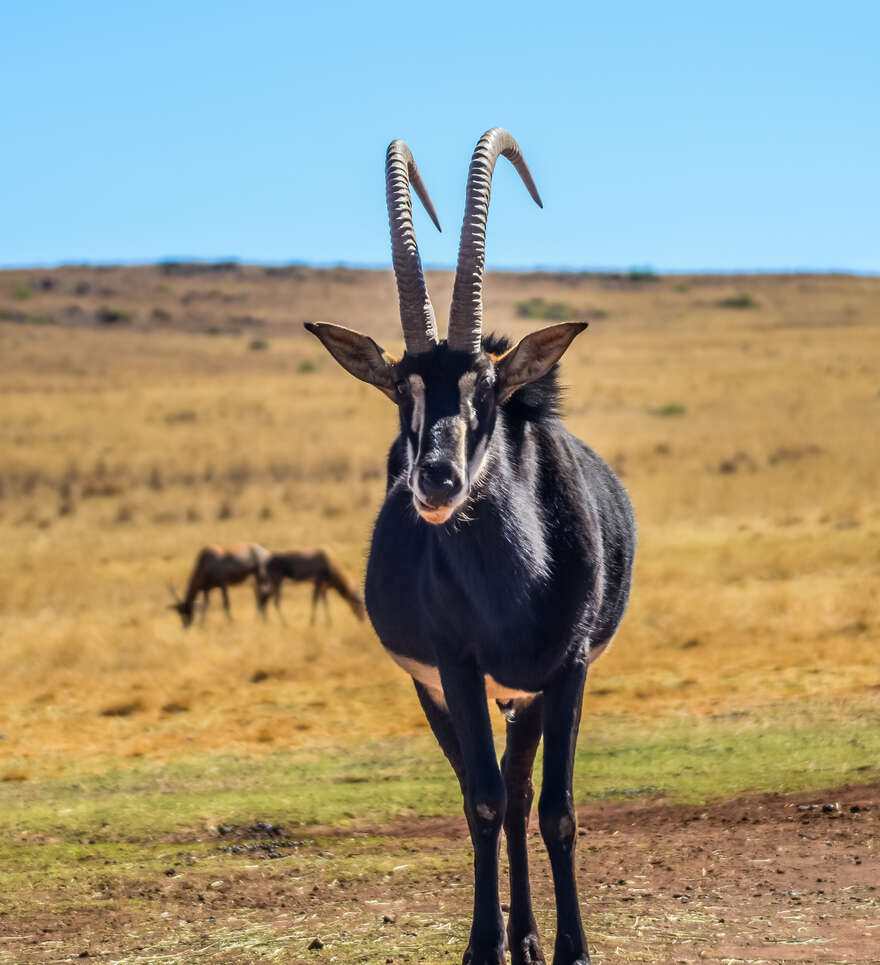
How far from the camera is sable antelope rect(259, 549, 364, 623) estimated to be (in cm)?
2125

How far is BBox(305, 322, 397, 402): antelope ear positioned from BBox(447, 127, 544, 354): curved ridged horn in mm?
311

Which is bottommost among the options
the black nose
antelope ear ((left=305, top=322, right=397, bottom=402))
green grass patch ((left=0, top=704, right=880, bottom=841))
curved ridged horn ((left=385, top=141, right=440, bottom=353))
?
green grass patch ((left=0, top=704, right=880, bottom=841))

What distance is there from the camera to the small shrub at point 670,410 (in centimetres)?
4672

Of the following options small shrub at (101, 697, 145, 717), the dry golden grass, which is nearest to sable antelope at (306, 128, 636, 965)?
the dry golden grass

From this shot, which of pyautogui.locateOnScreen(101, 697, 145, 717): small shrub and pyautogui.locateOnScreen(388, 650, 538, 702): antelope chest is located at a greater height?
pyautogui.locateOnScreen(388, 650, 538, 702): antelope chest

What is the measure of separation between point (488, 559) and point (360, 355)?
3.09ft

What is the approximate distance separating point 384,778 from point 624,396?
Result: 41.2 m

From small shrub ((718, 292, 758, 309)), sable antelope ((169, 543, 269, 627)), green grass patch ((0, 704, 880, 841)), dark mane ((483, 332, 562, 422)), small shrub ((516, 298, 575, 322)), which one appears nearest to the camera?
dark mane ((483, 332, 562, 422))

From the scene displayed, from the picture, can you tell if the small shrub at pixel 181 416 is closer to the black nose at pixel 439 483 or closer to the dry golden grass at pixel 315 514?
the dry golden grass at pixel 315 514

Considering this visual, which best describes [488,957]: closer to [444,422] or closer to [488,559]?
[488,559]

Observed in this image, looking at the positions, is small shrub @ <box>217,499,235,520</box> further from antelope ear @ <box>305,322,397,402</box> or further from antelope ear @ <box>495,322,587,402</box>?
antelope ear @ <box>495,322,587,402</box>

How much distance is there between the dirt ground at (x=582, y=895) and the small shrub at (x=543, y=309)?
246 ft

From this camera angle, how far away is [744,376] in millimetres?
55312

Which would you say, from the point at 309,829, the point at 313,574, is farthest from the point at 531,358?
Answer: the point at 313,574
